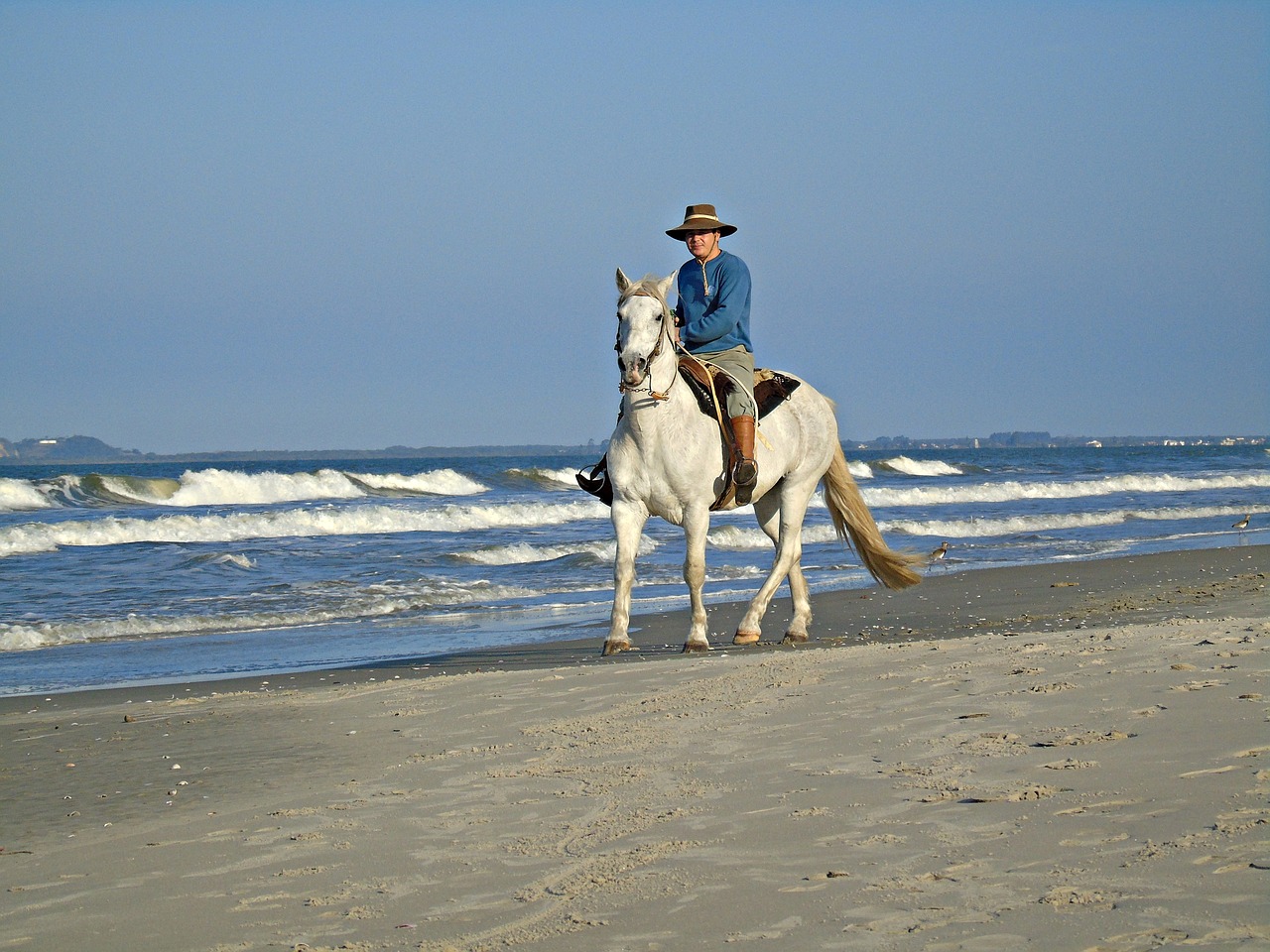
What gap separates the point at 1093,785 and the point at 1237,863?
33.3 inches

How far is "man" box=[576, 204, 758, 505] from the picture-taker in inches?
357

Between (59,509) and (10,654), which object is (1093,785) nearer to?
(10,654)

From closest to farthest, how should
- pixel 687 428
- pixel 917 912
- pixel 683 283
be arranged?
pixel 917 912
pixel 687 428
pixel 683 283

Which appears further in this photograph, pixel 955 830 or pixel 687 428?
pixel 687 428

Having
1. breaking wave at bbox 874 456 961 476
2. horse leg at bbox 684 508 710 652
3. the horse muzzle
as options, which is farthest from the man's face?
breaking wave at bbox 874 456 961 476

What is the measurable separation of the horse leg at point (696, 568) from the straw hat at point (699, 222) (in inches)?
78.4

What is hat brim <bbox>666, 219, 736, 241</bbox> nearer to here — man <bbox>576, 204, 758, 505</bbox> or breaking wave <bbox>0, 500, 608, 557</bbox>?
man <bbox>576, 204, 758, 505</bbox>

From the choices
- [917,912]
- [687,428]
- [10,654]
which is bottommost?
[10,654]

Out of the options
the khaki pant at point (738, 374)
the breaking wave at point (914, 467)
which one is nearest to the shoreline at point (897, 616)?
the khaki pant at point (738, 374)

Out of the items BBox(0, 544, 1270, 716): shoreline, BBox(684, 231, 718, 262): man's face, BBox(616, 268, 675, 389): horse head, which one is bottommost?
BBox(0, 544, 1270, 716): shoreline

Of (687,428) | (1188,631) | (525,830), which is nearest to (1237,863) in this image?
(525,830)

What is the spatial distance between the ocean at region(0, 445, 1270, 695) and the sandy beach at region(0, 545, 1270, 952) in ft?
12.5

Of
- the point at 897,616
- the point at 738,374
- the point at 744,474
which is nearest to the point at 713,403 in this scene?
the point at 738,374

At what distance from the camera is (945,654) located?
22.8 feet
